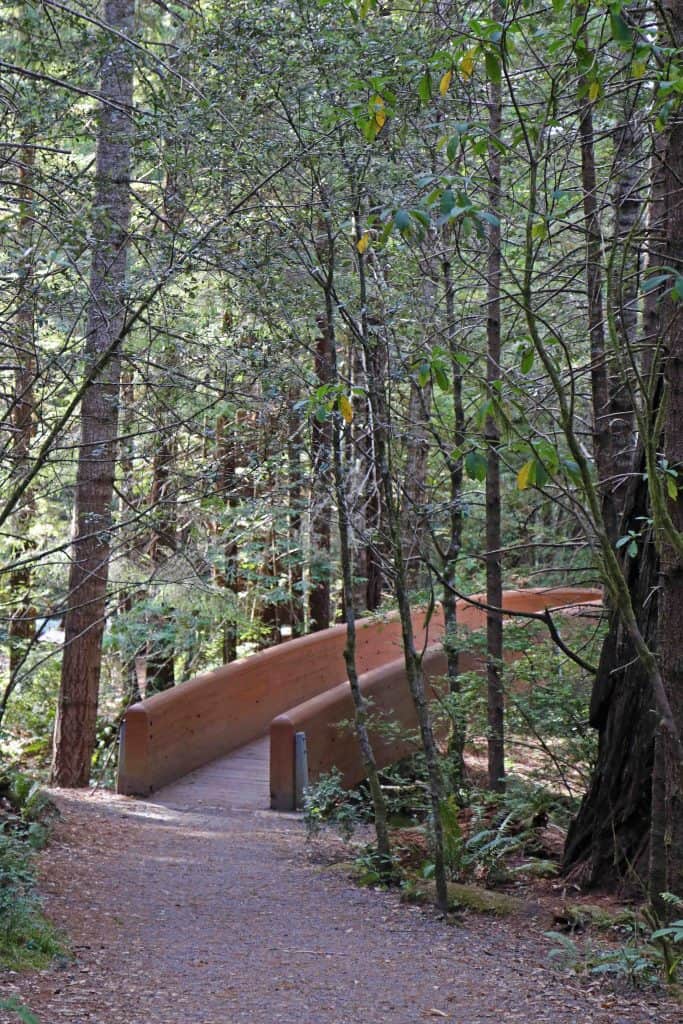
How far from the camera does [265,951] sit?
609cm

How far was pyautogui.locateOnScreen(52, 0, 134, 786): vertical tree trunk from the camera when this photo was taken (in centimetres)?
755

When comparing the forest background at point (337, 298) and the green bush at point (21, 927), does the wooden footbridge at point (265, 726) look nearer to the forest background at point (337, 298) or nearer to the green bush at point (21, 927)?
the forest background at point (337, 298)

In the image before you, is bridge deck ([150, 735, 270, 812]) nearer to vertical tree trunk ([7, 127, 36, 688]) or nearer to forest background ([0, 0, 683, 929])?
forest background ([0, 0, 683, 929])

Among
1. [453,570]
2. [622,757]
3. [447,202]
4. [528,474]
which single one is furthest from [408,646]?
[447,202]

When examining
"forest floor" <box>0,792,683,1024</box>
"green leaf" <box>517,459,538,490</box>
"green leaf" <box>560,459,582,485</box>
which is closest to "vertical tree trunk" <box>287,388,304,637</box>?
"green leaf" <box>560,459,582,485</box>

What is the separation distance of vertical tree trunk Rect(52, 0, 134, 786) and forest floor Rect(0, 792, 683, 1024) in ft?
6.15

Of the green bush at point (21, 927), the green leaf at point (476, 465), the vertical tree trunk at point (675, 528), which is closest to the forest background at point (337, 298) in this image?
the vertical tree trunk at point (675, 528)

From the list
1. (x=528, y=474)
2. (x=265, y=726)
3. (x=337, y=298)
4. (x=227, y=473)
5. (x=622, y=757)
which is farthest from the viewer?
(x=265, y=726)

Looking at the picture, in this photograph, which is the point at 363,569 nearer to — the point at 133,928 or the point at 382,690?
the point at 382,690

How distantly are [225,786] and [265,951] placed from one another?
216 inches

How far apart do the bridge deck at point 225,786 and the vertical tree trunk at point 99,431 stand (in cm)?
127

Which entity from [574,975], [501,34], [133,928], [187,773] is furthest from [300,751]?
[501,34]

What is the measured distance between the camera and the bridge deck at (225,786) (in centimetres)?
1092

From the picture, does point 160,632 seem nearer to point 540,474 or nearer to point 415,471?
point 415,471
